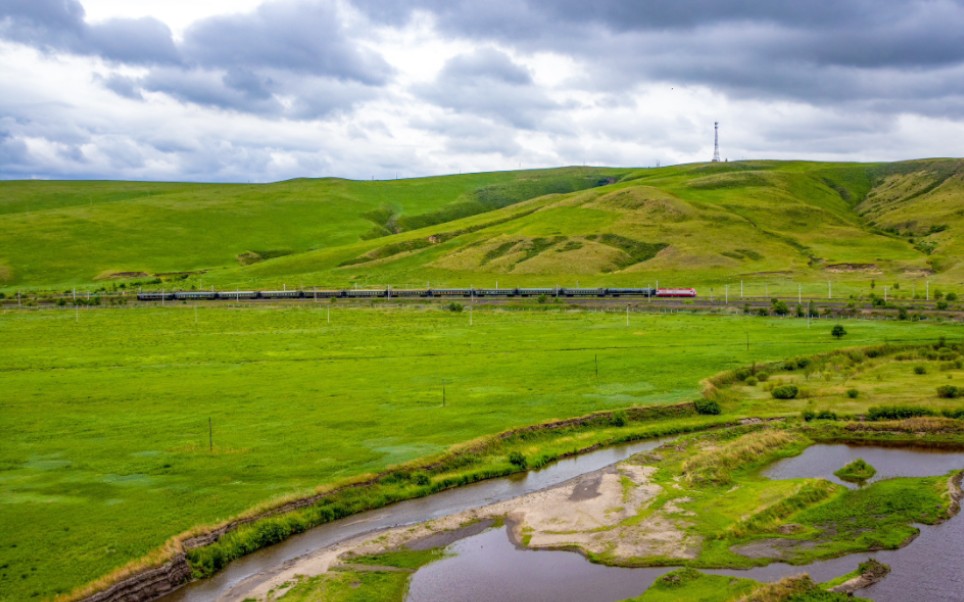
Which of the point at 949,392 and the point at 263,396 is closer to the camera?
the point at 949,392

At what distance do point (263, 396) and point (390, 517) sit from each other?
22626 millimetres

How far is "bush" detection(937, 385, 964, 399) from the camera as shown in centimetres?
5478

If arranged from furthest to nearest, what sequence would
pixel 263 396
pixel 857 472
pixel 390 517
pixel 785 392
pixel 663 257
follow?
1. pixel 663 257
2. pixel 785 392
3. pixel 263 396
4. pixel 857 472
5. pixel 390 517

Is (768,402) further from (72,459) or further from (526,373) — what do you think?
(72,459)

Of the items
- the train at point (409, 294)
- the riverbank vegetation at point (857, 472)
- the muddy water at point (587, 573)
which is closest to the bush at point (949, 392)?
the riverbank vegetation at point (857, 472)

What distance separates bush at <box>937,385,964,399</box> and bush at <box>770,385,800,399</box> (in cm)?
867

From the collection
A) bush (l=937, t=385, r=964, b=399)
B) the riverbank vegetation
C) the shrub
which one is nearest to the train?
bush (l=937, t=385, r=964, b=399)

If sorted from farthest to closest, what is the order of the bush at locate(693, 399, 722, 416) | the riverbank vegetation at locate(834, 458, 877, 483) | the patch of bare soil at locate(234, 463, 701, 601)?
the bush at locate(693, 399, 722, 416) → the riverbank vegetation at locate(834, 458, 877, 483) → the patch of bare soil at locate(234, 463, 701, 601)

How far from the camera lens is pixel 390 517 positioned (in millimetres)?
37062

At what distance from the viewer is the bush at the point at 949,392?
5478 cm

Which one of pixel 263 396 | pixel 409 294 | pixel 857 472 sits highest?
pixel 409 294

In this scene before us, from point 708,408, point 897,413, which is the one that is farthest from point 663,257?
point 897,413

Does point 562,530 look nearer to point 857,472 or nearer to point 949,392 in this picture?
point 857,472

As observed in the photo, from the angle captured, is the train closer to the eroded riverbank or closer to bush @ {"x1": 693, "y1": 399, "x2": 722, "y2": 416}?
bush @ {"x1": 693, "y1": 399, "x2": 722, "y2": 416}
